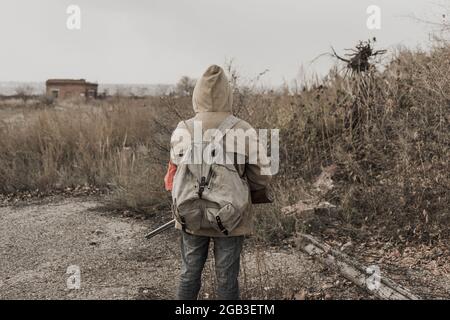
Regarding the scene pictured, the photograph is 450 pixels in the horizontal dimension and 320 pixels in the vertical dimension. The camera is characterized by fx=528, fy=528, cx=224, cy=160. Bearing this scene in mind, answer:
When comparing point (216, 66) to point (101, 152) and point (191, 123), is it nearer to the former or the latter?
point (191, 123)

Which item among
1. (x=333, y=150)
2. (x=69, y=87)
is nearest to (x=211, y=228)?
(x=333, y=150)

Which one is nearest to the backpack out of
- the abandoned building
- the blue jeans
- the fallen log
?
the blue jeans

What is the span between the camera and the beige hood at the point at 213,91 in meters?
3.21

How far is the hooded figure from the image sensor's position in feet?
10.4

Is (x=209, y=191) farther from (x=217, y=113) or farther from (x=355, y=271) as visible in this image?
(x=355, y=271)

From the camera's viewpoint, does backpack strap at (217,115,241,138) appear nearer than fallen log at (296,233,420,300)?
Yes

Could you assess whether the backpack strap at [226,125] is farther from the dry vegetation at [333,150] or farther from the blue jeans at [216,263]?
the dry vegetation at [333,150]

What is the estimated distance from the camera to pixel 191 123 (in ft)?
10.5

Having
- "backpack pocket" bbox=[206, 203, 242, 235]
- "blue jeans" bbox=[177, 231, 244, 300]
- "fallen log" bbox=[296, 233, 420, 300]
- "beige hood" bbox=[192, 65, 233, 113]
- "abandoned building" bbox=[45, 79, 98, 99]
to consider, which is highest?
"abandoned building" bbox=[45, 79, 98, 99]

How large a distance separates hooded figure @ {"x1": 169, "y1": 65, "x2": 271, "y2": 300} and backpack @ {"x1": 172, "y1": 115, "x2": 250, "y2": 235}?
8 centimetres

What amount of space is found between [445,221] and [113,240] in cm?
372

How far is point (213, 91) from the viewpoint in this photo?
3209mm

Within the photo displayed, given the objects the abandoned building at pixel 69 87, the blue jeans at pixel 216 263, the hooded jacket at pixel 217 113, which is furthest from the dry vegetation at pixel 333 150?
the abandoned building at pixel 69 87

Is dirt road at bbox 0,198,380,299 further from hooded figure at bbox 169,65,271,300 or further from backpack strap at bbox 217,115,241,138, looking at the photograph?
backpack strap at bbox 217,115,241,138
